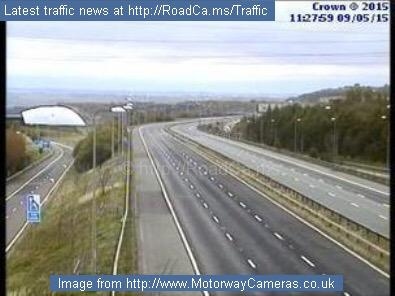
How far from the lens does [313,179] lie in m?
5.77

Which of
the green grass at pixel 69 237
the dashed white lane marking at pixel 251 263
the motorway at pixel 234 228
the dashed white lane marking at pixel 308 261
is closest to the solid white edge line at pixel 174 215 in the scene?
the motorway at pixel 234 228

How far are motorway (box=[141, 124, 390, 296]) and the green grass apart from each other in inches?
17.2

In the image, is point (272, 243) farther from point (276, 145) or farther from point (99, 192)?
point (99, 192)

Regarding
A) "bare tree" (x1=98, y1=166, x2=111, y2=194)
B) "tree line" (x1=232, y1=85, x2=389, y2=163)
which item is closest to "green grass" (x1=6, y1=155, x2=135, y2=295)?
"bare tree" (x1=98, y1=166, x2=111, y2=194)

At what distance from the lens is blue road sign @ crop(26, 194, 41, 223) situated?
3.78 m

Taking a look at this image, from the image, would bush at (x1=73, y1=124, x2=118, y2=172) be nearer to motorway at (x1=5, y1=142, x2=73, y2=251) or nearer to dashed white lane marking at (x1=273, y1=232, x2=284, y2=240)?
motorway at (x1=5, y1=142, x2=73, y2=251)

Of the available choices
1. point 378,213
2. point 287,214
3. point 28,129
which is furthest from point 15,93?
point 378,213

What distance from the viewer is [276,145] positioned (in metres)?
5.27

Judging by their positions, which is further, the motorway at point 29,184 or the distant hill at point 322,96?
the distant hill at point 322,96

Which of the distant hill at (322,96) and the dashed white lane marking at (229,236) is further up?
the distant hill at (322,96)

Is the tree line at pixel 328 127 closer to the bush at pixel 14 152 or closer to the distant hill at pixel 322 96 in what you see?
the distant hill at pixel 322 96

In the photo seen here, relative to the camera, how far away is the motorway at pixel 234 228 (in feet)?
Result: 13.7

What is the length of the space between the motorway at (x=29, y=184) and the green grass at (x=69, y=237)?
9cm

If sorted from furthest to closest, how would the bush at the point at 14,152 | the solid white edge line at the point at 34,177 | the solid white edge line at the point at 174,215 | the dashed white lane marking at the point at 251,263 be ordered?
the solid white edge line at the point at 174,215, the dashed white lane marking at the point at 251,263, the solid white edge line at the point at 34,177, the bush at the point at 14,152
